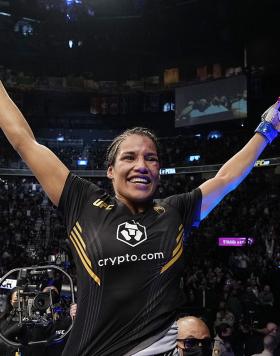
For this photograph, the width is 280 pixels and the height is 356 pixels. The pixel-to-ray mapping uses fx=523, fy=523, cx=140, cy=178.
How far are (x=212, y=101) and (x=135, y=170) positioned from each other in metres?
25.7

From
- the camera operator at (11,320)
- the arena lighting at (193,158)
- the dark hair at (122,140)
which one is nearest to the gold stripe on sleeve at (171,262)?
the dark hair at (122,140)

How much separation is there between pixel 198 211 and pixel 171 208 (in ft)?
0.41

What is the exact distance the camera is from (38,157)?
167 centimetres

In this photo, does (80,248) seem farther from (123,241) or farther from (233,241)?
(233,241)

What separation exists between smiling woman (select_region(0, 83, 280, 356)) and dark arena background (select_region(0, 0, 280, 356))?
51.6ft

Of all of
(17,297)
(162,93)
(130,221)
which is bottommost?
(17,297)

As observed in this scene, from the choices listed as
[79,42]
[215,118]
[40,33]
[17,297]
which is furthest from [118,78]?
[17,297]

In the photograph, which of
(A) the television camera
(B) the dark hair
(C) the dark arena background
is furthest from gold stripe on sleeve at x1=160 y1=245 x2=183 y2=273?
(C) the dark arena background

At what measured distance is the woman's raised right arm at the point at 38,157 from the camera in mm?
1666

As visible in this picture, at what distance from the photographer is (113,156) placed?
177 centimetres

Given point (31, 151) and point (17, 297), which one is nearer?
point (31, 151)

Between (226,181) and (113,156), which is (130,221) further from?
(226,181)

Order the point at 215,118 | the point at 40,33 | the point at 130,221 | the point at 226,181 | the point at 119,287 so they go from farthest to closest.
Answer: the point at 40,33, the point at 215,118, the point at 226,181, the point at 130,221, the point at 119,287

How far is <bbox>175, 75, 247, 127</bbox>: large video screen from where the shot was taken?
84.5 feet
